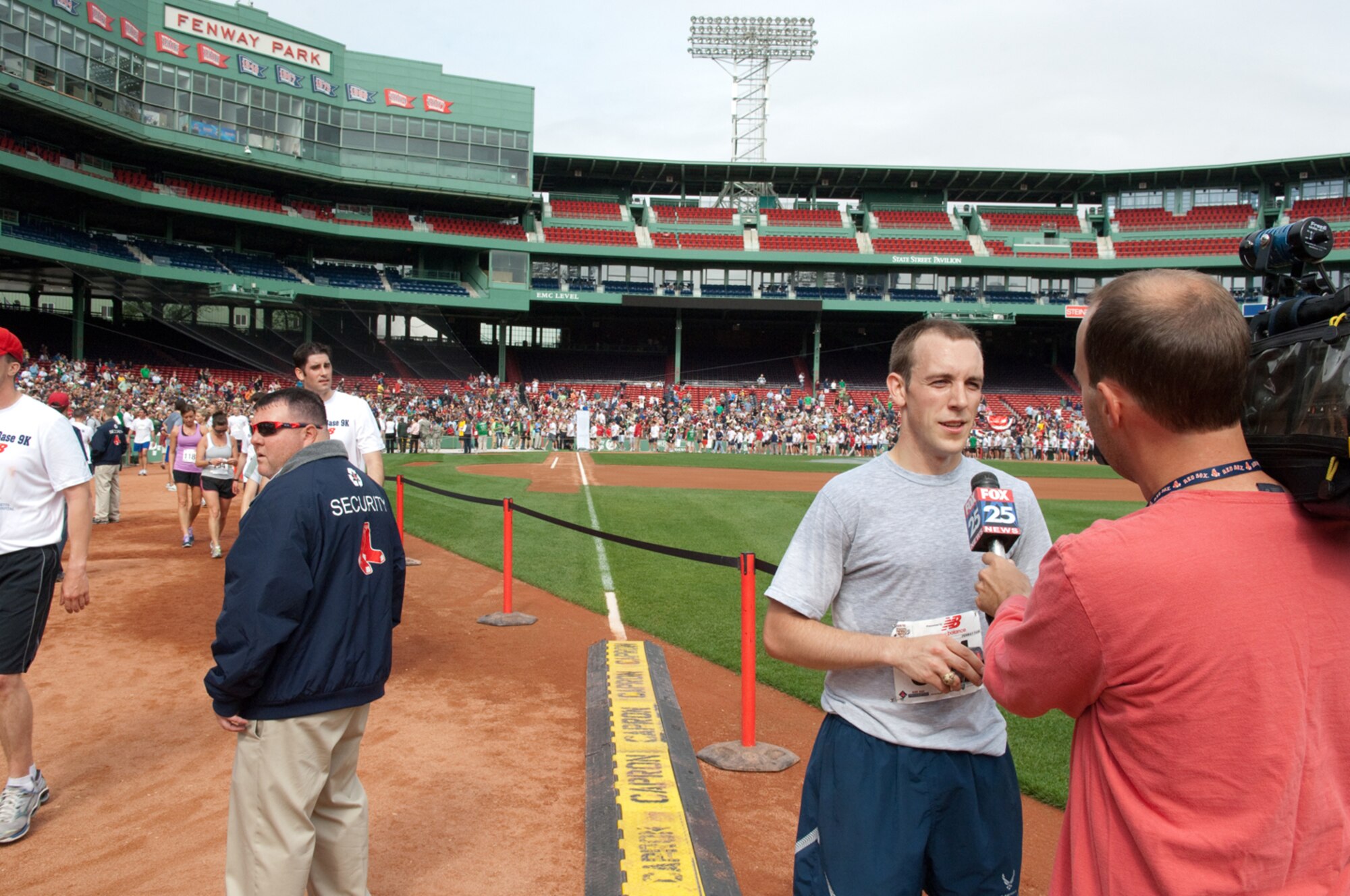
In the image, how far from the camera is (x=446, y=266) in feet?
174

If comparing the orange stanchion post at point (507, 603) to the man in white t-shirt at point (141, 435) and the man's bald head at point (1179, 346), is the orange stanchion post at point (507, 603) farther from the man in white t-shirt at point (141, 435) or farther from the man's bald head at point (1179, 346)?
the man in white t-shirt at point (141, 435)

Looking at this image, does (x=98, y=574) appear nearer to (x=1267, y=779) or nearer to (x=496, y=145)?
(x=1267, y=779)

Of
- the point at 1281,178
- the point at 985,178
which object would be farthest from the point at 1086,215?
the point at 1281,178

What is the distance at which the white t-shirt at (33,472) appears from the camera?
4.30 meters

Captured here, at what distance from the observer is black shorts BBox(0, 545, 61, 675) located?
13.8 ft

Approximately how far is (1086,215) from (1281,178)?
11412mm

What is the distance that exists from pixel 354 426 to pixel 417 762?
2.68m

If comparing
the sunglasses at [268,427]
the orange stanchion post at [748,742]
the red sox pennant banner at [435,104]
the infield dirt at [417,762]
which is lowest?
the infield dirt at [417,762]

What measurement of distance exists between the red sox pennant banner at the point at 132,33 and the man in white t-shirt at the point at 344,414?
48280mm

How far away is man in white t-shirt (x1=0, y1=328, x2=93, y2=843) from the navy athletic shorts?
4.08 metres

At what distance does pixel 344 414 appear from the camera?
6488 mm

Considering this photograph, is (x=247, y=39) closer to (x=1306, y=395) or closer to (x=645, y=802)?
(x=645, y=802)

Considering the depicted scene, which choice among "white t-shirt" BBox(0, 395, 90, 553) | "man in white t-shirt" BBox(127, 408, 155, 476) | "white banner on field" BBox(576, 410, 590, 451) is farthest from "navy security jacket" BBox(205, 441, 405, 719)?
"white banner on field" BBox(576, 410, 590, 451)

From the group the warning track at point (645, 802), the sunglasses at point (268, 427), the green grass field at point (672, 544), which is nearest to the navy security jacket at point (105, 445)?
the green grass field at point (672, 544)
